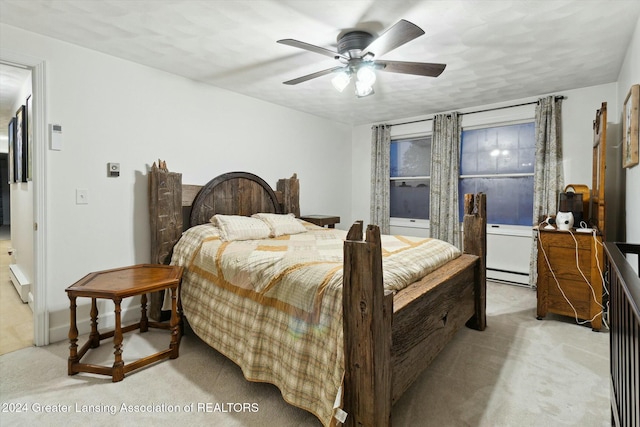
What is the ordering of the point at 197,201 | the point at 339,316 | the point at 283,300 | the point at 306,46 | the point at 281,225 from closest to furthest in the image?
the point at 339,316
the point at 283,300
the point at 306,46
the point at 197,201
the point at 281,225

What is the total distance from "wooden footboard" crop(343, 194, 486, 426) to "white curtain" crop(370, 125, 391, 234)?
3.22 metres

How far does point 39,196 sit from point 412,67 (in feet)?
9.62

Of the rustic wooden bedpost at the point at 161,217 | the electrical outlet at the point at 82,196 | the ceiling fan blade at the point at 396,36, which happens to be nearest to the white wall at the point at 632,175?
the ceiling fan blade at the point at 396,36

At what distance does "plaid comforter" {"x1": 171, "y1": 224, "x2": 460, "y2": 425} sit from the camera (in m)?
1.59

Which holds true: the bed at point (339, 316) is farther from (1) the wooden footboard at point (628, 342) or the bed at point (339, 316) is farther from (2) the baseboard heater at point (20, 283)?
(2) the baseboard heater at point (20, 283)

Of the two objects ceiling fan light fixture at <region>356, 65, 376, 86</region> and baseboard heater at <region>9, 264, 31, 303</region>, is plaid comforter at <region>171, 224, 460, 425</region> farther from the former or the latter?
baseboard heater at <region>9, 264, 31, 303</region>

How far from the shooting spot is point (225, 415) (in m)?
1.72

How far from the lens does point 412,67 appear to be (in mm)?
2391

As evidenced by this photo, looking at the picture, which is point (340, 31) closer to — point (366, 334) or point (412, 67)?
point (412, 67)

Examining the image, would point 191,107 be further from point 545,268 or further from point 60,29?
point 545,268

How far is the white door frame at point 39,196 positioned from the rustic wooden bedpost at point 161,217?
0.74 metres

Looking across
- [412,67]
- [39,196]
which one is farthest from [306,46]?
[39,196]

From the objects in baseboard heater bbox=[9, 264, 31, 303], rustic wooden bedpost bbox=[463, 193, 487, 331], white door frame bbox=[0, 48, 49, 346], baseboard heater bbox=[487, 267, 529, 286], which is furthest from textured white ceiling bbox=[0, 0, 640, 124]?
baseboard heater bbox=[9, 264, 31, 303]

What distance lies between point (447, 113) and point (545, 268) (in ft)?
7.96
